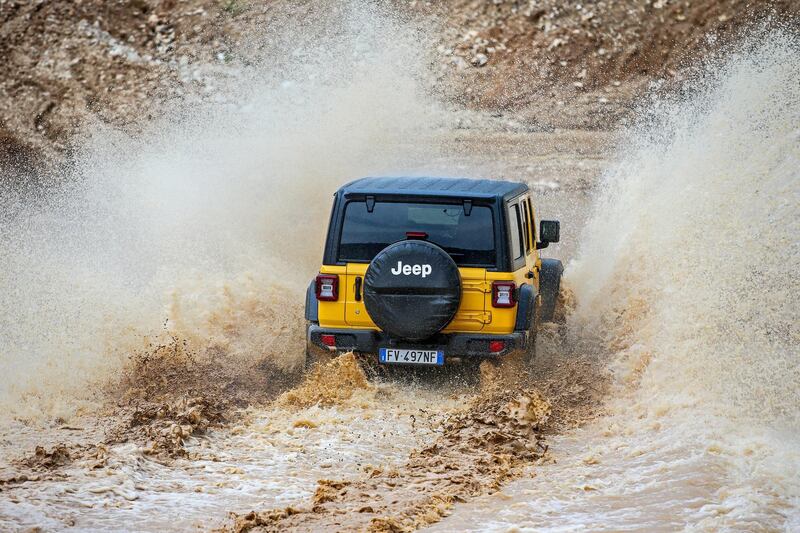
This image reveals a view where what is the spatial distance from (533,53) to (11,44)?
11.4 metres

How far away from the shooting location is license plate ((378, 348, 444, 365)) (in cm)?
889

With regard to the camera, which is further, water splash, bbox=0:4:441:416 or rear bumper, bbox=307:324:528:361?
water splash, bbox=0:4:441:416

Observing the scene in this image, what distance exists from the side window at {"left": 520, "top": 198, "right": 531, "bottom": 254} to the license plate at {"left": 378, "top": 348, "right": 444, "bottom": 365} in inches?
55.6

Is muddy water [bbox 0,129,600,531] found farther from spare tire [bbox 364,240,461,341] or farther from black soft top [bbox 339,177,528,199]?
black soft top [bbox 339,177,528,199]

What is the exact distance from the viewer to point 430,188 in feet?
30.0

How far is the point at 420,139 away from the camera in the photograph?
1980cm

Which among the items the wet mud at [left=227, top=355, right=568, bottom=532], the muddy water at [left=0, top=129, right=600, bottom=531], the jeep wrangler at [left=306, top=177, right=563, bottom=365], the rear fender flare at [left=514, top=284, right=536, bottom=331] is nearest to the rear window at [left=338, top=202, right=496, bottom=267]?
the jeep wrangler at [left=306, top=177, right=563, bottom=365]

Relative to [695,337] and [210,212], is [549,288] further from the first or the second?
[210,212]

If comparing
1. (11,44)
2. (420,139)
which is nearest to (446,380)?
(420,139)

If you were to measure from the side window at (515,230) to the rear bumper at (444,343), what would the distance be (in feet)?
2.29

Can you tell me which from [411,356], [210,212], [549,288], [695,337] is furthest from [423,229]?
[210,212]

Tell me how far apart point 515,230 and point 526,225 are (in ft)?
2.28

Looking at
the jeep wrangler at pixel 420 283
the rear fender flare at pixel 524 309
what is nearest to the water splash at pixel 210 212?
the jeep wrangler at pixel 420 283

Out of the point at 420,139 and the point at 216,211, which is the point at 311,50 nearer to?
the point at 420,139
